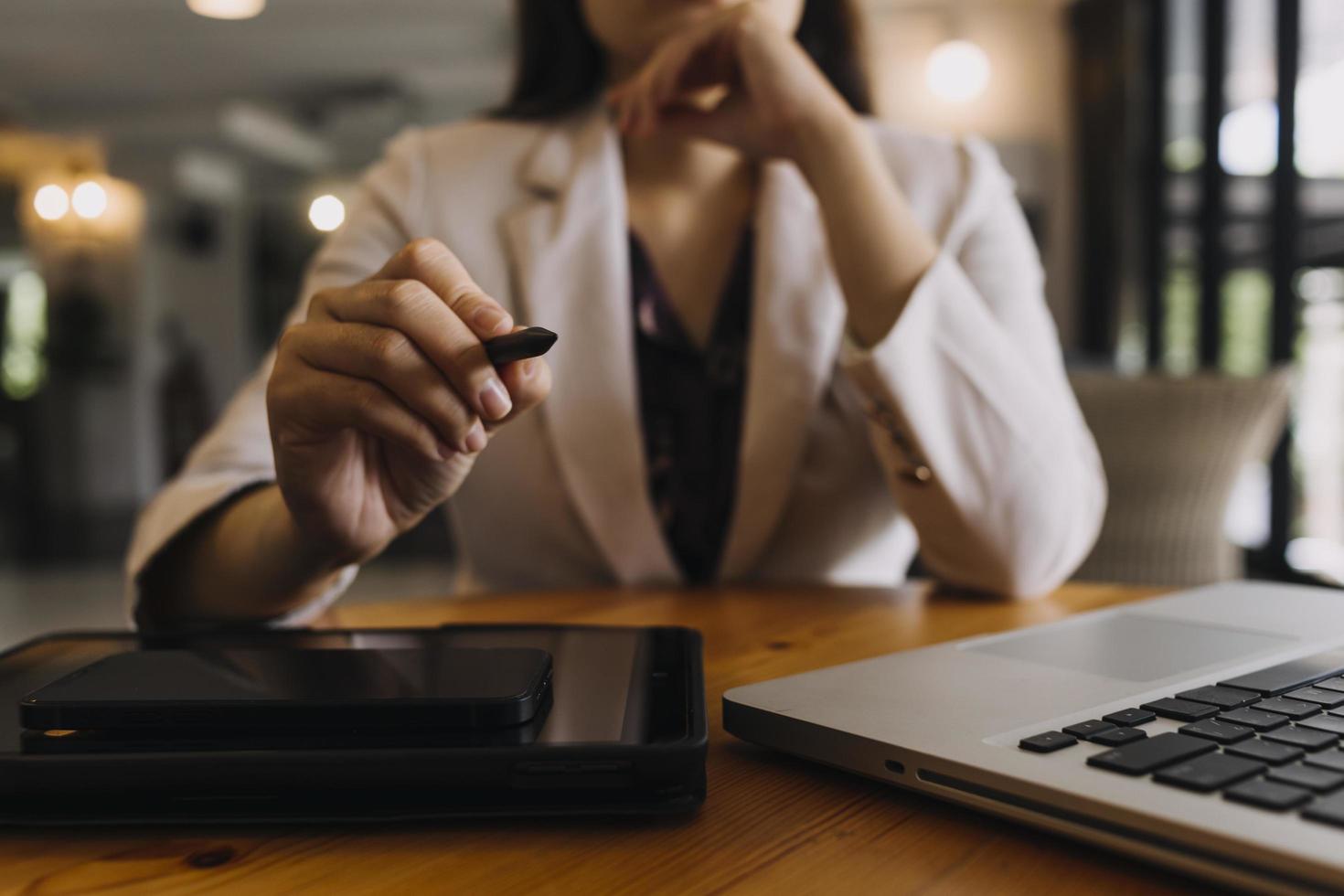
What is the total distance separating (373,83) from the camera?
480 cm

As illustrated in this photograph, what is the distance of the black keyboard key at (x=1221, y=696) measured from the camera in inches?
10.9

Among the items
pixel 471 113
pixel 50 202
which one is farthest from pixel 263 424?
pixel 50 202

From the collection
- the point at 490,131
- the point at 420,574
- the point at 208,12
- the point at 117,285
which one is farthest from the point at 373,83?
the point at 490,131

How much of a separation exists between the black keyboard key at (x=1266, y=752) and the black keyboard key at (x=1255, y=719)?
0.01 m

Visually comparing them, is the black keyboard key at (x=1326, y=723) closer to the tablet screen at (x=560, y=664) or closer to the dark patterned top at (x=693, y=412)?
the tablet screen at (x=560, y=664)

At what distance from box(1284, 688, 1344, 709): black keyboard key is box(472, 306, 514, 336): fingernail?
0.27 m

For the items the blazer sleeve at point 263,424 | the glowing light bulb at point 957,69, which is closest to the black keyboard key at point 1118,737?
the blazer sleeve at point 263,424

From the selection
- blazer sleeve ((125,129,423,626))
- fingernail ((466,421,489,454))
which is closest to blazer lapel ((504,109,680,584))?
blazer sleeve ((125,129,423,626))

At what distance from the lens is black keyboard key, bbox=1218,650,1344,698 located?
0.29 m

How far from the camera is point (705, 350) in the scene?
81 centimetres

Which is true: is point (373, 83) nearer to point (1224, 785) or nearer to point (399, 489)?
point (399, 489)

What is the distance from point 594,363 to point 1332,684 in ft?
1.80

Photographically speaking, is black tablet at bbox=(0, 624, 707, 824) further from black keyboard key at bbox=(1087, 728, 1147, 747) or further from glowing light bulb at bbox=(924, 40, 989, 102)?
glowing light bulb at bbox=(924, 40, 989, 102)

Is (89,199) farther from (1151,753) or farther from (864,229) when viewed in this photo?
(1151,753)
